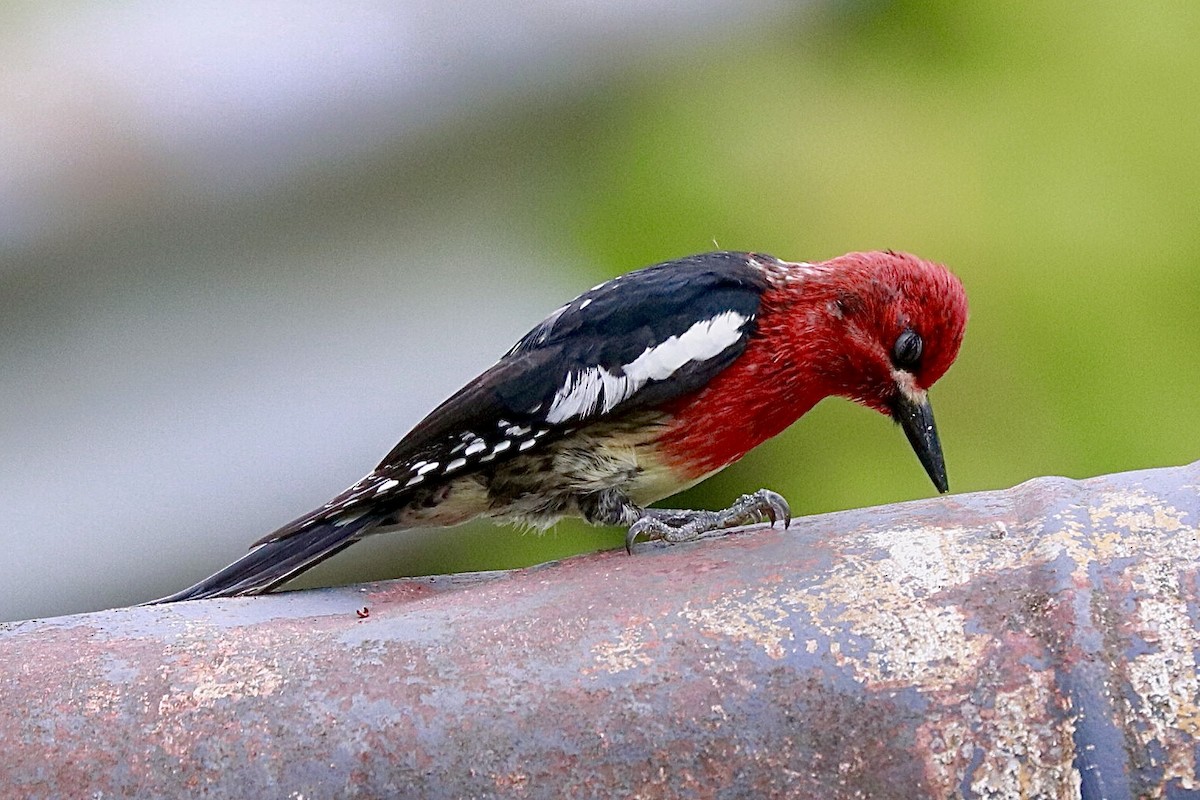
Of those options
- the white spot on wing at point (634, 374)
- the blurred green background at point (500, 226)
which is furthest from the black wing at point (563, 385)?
the blurred green background at point (500, 226)

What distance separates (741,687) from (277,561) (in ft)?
2.99

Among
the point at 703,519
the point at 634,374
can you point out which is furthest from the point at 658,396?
the point at 703,519

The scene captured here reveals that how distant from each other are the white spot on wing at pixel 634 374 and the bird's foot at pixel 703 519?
0.19 metres

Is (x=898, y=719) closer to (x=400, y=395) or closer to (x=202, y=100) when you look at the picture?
(x=400, y=395)

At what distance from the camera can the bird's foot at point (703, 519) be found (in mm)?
1876

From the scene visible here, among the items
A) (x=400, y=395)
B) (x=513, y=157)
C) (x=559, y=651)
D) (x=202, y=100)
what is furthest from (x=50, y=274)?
(x=559, y=651)

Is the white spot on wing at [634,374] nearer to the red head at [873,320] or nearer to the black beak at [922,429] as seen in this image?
the red head at [873,320]

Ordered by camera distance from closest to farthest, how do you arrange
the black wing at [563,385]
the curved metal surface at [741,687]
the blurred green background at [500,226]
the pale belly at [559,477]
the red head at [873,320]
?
the curved metal surface at [741,687], the black wing at [563,385], the pale belly at [559,477], the red head at [873,320], the blurred green background at [500,226]

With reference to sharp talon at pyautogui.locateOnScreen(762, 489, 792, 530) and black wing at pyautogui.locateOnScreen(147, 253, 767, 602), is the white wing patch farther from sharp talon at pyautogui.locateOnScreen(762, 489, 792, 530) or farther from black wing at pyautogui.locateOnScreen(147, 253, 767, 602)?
sharp talon at pyautogui.locateOnScreen(762, 489, 792, 530)

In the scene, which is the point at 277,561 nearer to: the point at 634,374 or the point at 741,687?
the point at 634,374

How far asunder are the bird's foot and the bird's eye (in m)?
0.38

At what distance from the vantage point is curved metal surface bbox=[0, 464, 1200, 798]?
108 centimetres

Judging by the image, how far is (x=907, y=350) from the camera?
2.21 m

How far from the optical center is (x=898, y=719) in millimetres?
1104
